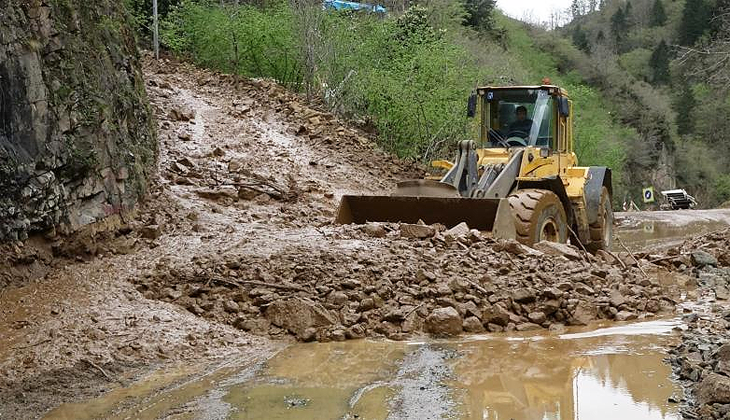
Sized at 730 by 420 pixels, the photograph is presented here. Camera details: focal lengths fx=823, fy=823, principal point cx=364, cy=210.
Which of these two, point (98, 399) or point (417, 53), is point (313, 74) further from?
point (98, 399)

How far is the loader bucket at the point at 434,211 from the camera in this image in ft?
32.0

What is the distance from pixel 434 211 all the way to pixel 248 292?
3.02 m

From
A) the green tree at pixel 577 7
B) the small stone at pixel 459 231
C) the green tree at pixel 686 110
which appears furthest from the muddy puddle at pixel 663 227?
the green tree at pixel 577 7

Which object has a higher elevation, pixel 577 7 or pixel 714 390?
pixel 577 7

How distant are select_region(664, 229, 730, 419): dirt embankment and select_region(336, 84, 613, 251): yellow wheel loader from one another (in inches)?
60.9

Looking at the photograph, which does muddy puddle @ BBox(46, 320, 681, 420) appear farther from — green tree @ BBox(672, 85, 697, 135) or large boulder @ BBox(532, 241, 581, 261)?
green tree @ BBox(672, 85, 697, 135)

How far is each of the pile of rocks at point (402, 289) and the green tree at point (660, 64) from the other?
6995 centimetres

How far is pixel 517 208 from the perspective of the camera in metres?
10.1

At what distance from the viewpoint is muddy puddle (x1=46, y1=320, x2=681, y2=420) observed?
5.61m

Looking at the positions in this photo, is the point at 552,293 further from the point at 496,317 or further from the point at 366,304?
the point at 366,304

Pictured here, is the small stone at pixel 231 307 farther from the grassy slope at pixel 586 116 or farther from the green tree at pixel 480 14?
the green tree at pixel 480 14

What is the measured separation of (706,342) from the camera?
23.4 feet

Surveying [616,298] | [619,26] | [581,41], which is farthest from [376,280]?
[619,26]

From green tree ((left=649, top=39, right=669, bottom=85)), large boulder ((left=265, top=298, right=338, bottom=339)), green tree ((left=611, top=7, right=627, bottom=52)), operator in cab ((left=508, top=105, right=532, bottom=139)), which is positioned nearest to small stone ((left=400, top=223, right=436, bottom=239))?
large boulder ((left=265, top=298, right=338, bottom=339))
